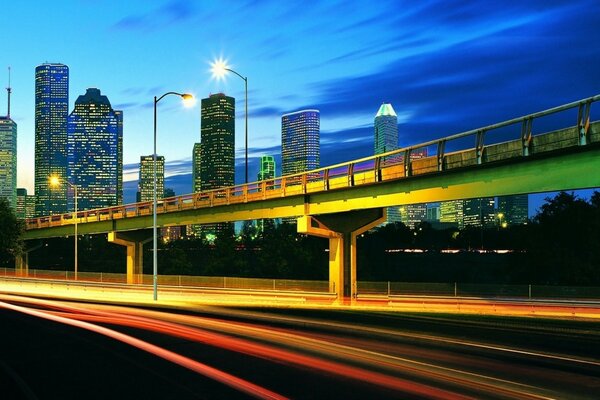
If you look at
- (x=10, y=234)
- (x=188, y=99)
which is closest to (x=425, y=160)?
(x=188, y=99)

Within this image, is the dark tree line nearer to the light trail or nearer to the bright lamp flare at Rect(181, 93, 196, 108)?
the bright lamp flare at Rect(181, 93, 196, 108)

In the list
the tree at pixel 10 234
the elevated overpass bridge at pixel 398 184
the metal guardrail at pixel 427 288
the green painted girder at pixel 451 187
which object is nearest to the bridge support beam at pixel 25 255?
the tree at pixel 10 234

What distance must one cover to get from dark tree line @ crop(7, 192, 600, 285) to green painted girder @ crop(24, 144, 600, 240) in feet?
103

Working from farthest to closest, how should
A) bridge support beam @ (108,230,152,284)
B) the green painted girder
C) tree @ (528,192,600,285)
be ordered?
bridge support beam @ (108,230,152,284)
tree @ (528,192,600,285)
the green painted girder

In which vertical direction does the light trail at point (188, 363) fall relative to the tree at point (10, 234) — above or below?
below

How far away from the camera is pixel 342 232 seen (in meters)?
40.3

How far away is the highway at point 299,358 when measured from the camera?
1155 cm

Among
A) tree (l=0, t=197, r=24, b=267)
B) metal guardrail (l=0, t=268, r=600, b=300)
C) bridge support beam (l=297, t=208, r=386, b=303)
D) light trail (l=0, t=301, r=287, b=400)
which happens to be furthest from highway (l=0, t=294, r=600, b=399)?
tree (l=0, t=197, r=24, b=267)

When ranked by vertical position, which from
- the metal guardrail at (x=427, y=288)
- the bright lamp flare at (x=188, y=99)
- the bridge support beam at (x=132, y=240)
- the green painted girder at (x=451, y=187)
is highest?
the bright lamp flare at (x=188, y=99)

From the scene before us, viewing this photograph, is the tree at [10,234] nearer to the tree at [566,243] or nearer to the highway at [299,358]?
the highway at [299,358]

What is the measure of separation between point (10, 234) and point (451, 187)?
70.1 meters

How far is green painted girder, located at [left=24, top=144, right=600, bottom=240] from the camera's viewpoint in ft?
73.8

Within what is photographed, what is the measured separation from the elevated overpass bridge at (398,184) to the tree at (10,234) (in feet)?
104

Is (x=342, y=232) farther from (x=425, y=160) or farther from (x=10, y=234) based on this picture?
(x=10, y=234)
